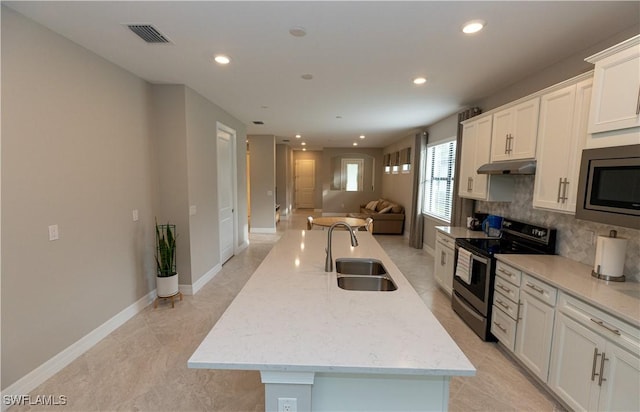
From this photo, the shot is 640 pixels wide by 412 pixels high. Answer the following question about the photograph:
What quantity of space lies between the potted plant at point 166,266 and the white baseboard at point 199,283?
1.09 ft

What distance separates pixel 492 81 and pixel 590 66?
2.97 feet

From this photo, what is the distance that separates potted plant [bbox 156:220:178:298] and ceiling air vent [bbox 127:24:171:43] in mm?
1974

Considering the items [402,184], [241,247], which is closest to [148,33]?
[241,247]

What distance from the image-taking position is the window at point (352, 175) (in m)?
10.7

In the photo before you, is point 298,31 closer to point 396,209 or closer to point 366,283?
point 366,283

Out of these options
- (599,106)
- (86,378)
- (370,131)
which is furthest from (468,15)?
(370,131)

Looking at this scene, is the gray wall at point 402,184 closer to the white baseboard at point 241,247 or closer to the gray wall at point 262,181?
the gray wall at point 262,181

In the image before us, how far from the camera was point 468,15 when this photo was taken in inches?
75.0

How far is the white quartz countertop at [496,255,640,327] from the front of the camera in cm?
158

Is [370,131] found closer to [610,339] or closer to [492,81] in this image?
[492,81]

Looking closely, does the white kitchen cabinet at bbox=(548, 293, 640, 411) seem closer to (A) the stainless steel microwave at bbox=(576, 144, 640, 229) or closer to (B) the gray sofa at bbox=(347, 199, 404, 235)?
(A) the stainless steel microwave at bbox=(576, 144, 640, 229)

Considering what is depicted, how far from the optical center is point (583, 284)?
75.5 inches

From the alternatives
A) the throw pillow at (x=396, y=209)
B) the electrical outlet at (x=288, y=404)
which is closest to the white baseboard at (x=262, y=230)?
the throw pillow at (x=396, y=209)

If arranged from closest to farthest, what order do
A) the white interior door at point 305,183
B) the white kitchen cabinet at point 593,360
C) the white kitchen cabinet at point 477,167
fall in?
1. the white kitchen cabinet at point 593,360
2. the white kitchen cabinet at point 477,167
3. the white interior door at point 305,183
